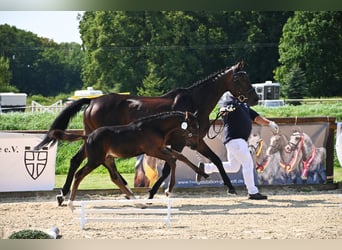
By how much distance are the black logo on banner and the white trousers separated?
5.22 ft

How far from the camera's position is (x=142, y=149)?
7379 millimetres

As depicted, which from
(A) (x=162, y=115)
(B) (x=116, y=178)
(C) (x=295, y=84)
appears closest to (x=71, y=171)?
(B) (x=116, y=178)

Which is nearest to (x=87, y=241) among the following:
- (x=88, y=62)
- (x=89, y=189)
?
(x=89, y=189)

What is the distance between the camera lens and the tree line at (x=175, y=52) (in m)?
7.66

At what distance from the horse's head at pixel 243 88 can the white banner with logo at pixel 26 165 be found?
183 centimetres

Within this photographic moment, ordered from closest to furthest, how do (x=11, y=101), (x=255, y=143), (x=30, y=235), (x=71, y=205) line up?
1. (x=30, y=235)
2. (x=71, y=205)
3. (x=11, y=101)
4. (x=255, y=143)

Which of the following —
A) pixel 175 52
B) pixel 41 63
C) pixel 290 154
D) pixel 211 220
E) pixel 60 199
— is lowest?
pixel 211 220

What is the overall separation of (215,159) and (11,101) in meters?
2.04

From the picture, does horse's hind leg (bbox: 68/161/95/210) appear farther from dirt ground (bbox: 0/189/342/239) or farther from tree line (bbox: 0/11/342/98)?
tree line (bbox: 0/11/342/98)

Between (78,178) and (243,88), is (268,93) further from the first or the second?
(78,178)

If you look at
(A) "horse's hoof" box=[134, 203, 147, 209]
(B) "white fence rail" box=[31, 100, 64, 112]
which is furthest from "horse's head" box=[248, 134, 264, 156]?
(B) "white fence rail" box=[31, 100, 64, 112]

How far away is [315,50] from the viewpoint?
7887 mm

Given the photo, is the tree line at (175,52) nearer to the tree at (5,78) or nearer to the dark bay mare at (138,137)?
the tree at (5,78)

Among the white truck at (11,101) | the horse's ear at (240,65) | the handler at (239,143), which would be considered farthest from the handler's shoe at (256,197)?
the white truck at (11,101)
